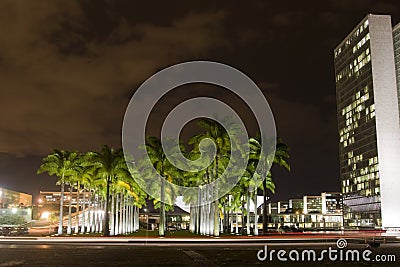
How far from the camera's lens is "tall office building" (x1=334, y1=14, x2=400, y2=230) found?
5463 inches

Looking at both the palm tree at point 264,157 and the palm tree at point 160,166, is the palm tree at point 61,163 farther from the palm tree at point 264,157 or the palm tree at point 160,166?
the palm tree at point 264,157

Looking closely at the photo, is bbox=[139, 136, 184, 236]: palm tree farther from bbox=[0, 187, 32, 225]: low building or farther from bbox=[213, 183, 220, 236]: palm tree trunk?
bbox=[0, 187, 32, 225]: low building

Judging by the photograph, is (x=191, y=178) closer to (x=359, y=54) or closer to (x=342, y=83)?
(x=359, y=54)

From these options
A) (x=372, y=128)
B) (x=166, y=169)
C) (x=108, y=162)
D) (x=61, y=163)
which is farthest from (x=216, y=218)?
(x=372, y=128)

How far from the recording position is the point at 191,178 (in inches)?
2763

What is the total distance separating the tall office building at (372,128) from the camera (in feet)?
455

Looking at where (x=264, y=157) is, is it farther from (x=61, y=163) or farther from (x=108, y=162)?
(x=61, y=163)

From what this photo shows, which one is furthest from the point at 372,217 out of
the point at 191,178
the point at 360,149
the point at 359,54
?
the point at 191,178

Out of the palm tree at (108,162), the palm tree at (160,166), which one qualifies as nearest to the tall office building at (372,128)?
the palm tree at (160,166)

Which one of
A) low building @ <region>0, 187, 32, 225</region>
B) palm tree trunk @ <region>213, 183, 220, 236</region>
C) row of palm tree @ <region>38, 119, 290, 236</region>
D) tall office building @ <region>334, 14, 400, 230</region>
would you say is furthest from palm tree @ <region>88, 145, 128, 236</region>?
tall office building @ <region>334, 14, 400, 230</region>

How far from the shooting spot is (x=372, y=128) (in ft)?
479

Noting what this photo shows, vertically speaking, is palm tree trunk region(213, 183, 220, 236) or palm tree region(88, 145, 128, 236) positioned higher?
palm tree region(88, 145, 128, 236)

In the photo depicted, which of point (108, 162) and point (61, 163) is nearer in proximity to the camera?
point (108, 162)

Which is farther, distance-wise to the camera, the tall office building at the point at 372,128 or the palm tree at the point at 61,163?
the tall office building at the point at 372,128
